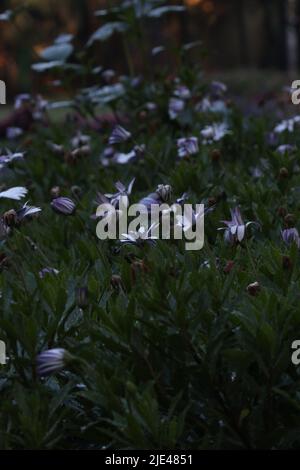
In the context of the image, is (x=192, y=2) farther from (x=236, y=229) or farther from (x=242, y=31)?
(x=236, y=229)

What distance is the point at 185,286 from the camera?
2391mm

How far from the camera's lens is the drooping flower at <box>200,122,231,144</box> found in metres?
4.76

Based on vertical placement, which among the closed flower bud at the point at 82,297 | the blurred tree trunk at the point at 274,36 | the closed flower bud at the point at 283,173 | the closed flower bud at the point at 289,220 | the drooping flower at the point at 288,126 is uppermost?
the closed flower bud at the point at 82,297

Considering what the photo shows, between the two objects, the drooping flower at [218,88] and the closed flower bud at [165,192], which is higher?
the closed flower bud at [165,192]

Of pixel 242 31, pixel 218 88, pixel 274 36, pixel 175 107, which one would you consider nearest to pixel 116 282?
pixel 175 107

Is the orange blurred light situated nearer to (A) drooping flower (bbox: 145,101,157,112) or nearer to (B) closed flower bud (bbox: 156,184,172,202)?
(A) drooping flower (bbox: 145,101,157,112)

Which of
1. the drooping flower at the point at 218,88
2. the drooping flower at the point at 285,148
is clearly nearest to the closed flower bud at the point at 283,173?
the drooping flower at the point at 285,148

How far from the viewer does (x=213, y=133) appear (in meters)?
4.82

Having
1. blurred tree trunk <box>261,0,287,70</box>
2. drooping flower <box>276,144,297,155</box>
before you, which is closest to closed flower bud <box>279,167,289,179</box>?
drooping flower <box>276,144,297,155</box>

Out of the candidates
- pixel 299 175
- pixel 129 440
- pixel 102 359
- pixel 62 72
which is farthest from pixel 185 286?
pixel 62 72

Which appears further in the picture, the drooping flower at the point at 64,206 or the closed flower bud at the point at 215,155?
the closed flower bud at the point at 215,155

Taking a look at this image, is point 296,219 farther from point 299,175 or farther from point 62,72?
point 62,72

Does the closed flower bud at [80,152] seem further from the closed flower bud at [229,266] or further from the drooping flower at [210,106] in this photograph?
the closed flower bud at [229,266]

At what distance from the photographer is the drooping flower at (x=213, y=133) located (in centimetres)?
476
